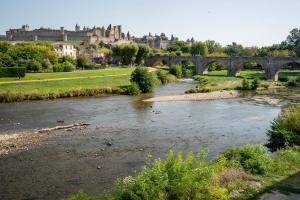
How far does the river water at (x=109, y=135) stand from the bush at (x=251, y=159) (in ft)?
11.6

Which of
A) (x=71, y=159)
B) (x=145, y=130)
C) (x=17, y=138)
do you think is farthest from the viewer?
(x=145, y=130)

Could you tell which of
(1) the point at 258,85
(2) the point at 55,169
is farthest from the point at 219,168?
(1) the point at 258,85

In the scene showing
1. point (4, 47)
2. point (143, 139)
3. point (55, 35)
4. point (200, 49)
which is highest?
point (55, 35)

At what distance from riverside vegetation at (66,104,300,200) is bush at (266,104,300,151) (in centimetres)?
208

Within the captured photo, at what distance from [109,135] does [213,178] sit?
14.4 m

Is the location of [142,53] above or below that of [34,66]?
above

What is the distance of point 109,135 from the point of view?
2883cm

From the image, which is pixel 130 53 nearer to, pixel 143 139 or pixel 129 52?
pixel 129 52

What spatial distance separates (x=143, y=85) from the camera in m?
57.2

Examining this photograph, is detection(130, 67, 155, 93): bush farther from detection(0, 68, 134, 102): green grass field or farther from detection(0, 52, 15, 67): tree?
detection(0, 52, 15, 67): tree

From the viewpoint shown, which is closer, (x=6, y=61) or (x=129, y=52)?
(x=6, y=61)

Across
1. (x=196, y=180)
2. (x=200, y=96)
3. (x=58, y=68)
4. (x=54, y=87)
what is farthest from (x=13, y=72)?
→ (x=196, y=180)

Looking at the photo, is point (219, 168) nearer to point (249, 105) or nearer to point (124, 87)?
point (249, 105)

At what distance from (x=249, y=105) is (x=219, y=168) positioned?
1173 inches
